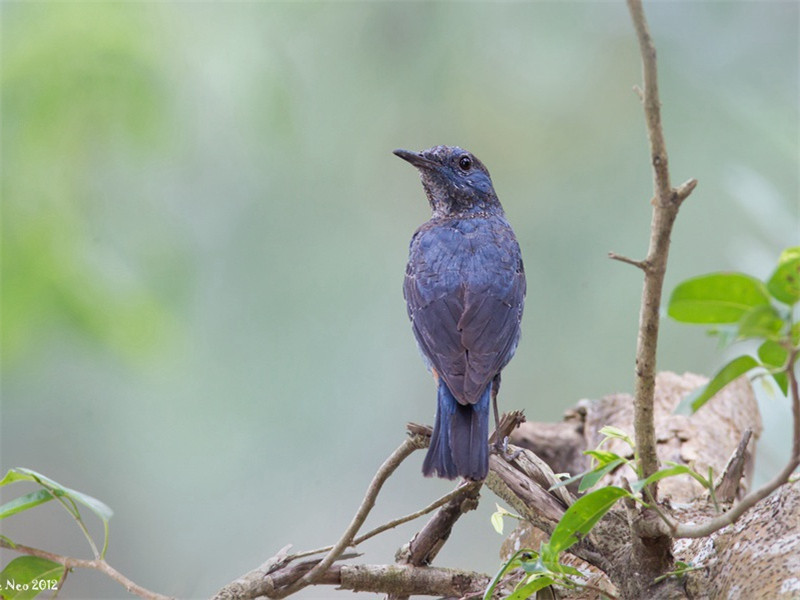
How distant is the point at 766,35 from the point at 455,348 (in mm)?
3729

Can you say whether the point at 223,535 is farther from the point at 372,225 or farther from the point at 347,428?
the point at 372,225

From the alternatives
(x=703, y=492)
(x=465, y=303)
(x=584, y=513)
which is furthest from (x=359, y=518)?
(x=703, y=492)

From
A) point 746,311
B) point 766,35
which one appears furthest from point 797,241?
point 746,311

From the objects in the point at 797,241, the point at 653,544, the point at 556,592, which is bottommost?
the point at 556,592

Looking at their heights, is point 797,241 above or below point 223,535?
above

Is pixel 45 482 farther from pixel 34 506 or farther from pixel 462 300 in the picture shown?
pixel 462 300

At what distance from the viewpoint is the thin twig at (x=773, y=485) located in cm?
133

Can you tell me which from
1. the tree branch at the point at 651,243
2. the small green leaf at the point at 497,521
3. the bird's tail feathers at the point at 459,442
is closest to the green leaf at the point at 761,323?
the tree branch at the point at 651,243

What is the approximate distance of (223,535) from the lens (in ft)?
16.7

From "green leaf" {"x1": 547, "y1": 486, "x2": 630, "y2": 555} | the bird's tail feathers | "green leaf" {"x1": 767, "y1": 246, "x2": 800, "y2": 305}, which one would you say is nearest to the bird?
the bird's tail feathers

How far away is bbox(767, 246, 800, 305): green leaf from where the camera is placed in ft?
4.30

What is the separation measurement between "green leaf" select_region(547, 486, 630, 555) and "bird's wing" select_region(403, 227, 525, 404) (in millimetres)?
848

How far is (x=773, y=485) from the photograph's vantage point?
1.44m

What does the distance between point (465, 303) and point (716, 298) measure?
1.59 metres
